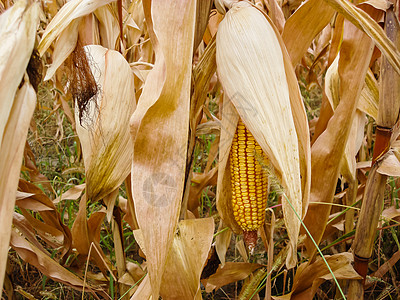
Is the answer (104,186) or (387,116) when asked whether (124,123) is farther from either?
(387,116)

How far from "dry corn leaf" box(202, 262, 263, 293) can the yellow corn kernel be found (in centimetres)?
41

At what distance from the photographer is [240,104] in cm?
69

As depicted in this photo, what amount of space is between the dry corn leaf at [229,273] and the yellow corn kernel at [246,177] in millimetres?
413

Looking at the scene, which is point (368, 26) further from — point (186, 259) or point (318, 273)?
point (318, 273)

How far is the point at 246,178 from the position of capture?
30.0 inches

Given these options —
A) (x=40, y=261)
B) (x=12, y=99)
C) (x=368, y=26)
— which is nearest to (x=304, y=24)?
(x=368, y=26)

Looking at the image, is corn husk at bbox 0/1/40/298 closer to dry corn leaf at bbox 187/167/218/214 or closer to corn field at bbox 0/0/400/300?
corn field at bbox 0/0/400/300

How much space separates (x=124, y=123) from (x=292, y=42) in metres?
0.43

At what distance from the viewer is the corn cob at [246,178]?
0.76 m

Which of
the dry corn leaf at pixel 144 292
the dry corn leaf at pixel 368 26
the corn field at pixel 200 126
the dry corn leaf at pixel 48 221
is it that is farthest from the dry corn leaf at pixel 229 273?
the dry corn leaf at pixel 368 26

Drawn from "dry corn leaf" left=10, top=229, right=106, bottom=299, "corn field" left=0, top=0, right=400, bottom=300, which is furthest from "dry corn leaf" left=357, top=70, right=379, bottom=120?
"dry corn leaf" left=10, top=229, right=106, bottom=299

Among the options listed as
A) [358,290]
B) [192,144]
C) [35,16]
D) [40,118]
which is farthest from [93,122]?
[40,118]

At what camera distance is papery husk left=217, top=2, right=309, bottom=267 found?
679 millimetres

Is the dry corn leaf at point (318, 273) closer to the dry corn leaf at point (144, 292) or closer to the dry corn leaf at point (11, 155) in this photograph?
the dry corn leaf at point (144, 292)
